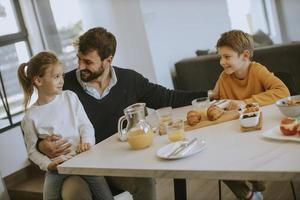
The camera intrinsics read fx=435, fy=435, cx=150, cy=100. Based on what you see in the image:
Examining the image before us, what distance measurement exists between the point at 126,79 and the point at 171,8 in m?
2.23

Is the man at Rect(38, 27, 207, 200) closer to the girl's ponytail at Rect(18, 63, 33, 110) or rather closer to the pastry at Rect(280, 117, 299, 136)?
the girl's ponytail at Rect(18, 63, 33, 110)

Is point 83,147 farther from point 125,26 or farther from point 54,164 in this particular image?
point 125,26

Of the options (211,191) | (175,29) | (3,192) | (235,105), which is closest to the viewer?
(235,105)

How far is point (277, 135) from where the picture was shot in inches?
53.7

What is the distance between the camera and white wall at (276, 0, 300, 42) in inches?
293

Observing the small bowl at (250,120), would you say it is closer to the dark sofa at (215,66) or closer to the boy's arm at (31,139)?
the boy's arm at (31,139)

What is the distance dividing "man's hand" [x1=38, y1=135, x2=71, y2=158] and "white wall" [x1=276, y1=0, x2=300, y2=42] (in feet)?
20.9

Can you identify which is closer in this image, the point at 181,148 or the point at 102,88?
the point at 181,148

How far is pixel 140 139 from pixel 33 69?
731mm

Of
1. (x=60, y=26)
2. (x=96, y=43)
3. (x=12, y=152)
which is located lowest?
(x=12, y=152)

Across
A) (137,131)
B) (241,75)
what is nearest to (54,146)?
(137,131)

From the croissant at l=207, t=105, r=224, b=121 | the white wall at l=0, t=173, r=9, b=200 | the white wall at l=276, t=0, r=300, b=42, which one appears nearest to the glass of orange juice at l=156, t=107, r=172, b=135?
the croissant at l=207, t=105, r=224, b=121

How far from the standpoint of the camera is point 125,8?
12.7 feet

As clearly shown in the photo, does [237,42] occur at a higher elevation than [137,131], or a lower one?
higher
